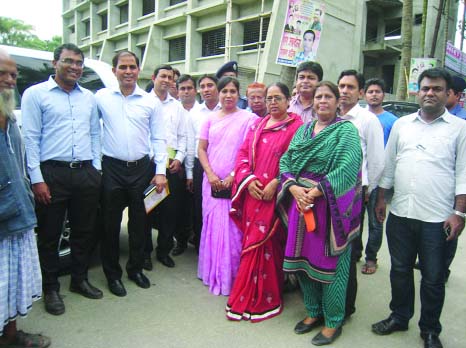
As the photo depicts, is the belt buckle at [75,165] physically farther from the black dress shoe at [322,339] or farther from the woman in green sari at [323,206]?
the black dress shoe at [322,339]

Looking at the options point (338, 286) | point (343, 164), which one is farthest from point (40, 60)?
point (338, 286)

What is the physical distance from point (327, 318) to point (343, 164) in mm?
1063

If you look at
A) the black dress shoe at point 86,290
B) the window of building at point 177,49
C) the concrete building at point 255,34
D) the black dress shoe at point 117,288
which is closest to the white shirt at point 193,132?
the black dress shoe at point 117,288

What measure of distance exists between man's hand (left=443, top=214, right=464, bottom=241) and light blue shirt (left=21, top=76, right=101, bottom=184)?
8.30 ft

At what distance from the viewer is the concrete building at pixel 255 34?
51.7 feet

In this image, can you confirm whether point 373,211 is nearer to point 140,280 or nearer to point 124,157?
point 140,280

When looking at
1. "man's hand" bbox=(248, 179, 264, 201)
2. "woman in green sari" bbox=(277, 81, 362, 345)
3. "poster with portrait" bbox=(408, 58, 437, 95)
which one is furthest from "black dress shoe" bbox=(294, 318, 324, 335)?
"poster with portrait" bbox=(408, 58, 437, 95)

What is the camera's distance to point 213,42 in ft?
61.5

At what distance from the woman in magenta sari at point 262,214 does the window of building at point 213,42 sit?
16066mm

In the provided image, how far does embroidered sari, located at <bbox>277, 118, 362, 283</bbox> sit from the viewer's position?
233 cm

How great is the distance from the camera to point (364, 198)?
315 centimetres

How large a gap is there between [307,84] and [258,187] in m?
1.06

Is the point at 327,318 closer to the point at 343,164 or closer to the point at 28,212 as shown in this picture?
the point at 343,164

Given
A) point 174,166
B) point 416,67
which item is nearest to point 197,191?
point 174,166
